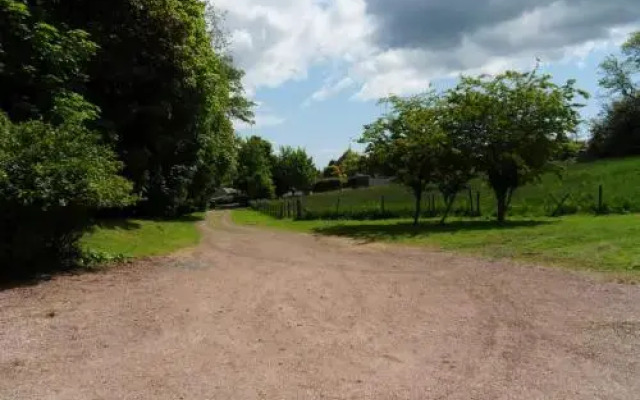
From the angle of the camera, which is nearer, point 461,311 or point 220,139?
point 461,311

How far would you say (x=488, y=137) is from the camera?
25.6 m

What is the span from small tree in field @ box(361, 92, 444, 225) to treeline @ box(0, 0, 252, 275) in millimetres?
7666

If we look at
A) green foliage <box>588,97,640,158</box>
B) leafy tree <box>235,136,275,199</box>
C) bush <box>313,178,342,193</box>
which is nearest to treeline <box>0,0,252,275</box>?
green foliage <box>588,97,640,158</box>

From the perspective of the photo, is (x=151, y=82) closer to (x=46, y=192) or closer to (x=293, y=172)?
(x=46, y=192)

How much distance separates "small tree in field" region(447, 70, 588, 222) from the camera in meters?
25.2

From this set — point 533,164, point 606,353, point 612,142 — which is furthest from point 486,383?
point 612,142

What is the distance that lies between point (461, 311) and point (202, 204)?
120ft

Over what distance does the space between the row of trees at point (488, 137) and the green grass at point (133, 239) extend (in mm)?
9533

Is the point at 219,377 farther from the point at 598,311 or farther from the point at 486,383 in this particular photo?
the point at 598,311

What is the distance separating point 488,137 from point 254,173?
245 feet

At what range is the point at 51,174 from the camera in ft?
40.8

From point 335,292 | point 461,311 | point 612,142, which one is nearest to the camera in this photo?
point 461,311

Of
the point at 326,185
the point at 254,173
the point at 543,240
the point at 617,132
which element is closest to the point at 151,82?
the point at 543,240

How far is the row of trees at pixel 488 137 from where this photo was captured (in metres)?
25.3
